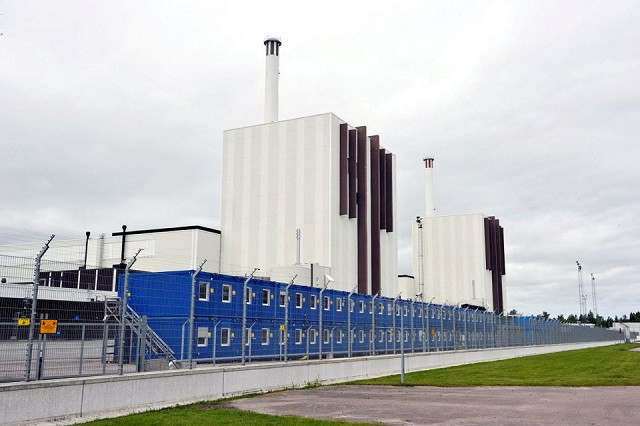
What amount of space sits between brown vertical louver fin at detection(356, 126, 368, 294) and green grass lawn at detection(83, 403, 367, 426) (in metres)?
45.0

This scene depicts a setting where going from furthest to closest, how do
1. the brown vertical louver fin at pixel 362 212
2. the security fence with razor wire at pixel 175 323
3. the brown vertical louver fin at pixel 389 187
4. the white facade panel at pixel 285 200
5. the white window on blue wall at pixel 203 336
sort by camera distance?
the brown vertical louver fin at pixel 389 187 < the brown vertical louver fin at pixel 362 212 < the white facade panel at pixel 285 200 < the white window on blue wall at pixel 203 336 < the security fence with razor wire at pixel 175 323

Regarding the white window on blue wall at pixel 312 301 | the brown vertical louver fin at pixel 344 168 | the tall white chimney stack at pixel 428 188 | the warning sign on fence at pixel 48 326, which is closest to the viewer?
the warning sign on fence at pixel 48 326

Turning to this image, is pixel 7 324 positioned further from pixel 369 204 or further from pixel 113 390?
pixel 369 204

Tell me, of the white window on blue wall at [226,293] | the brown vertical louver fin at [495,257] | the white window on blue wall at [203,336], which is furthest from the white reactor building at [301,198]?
the white window on blue wall at [203,336]

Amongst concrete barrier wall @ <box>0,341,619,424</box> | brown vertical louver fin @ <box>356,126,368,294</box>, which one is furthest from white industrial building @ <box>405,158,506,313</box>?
concrete barrier wall @ <box>0,341,619,424</box>

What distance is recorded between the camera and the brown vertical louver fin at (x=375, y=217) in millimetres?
64250

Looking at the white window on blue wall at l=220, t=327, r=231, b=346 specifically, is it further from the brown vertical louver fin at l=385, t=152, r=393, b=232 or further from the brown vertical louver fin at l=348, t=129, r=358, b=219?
the brown vertical louver fin at l=385, t=152, r=393, b=232

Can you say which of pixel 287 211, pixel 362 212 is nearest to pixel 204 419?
pixel 287 211

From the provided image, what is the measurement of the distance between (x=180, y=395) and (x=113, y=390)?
8.37 ft

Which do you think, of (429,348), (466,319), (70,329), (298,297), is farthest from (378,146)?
(70,329)

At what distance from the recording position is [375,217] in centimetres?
6519

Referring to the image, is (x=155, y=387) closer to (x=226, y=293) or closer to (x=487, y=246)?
(x=226, y=293)

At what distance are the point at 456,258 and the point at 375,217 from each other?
32.2 metres

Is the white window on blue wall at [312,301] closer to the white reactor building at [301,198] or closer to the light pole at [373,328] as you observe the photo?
the light pole at [373,328]
